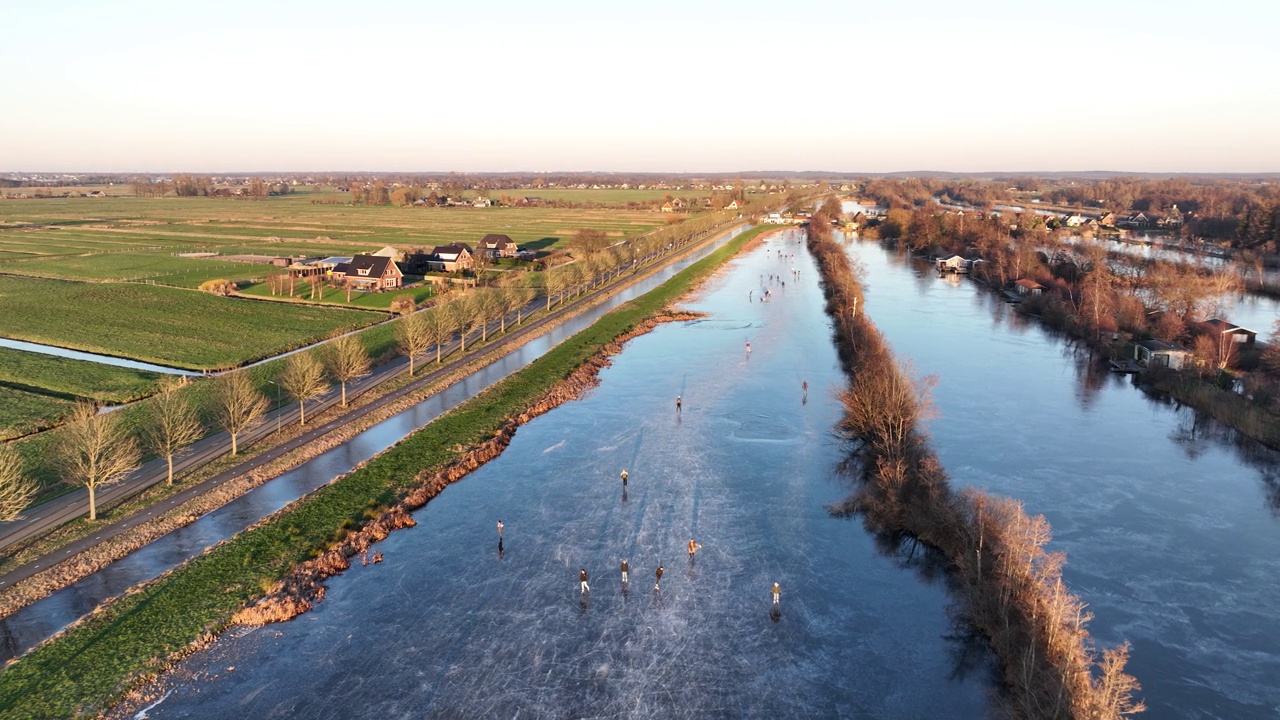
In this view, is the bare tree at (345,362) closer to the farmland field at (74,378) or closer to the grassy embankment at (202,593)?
the grassy embankment at (202,593)


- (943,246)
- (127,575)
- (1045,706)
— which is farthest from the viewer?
(943,246)

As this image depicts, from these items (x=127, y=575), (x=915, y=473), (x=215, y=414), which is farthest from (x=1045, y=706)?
(x=215, y=414)

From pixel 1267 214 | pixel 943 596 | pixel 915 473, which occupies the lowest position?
pixel 943 596

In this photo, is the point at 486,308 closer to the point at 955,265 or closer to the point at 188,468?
the point at 188,468

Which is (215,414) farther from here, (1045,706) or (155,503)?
(1045,706)

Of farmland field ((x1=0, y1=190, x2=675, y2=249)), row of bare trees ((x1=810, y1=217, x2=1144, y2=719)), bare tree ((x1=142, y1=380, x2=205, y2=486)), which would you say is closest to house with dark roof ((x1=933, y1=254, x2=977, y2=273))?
farmland field ((x1=0, y1=190, x2=675, y2=249))

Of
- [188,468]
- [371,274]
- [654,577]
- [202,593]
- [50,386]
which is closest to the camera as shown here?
[202,593]

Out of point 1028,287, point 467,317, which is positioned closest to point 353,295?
point 467,317
